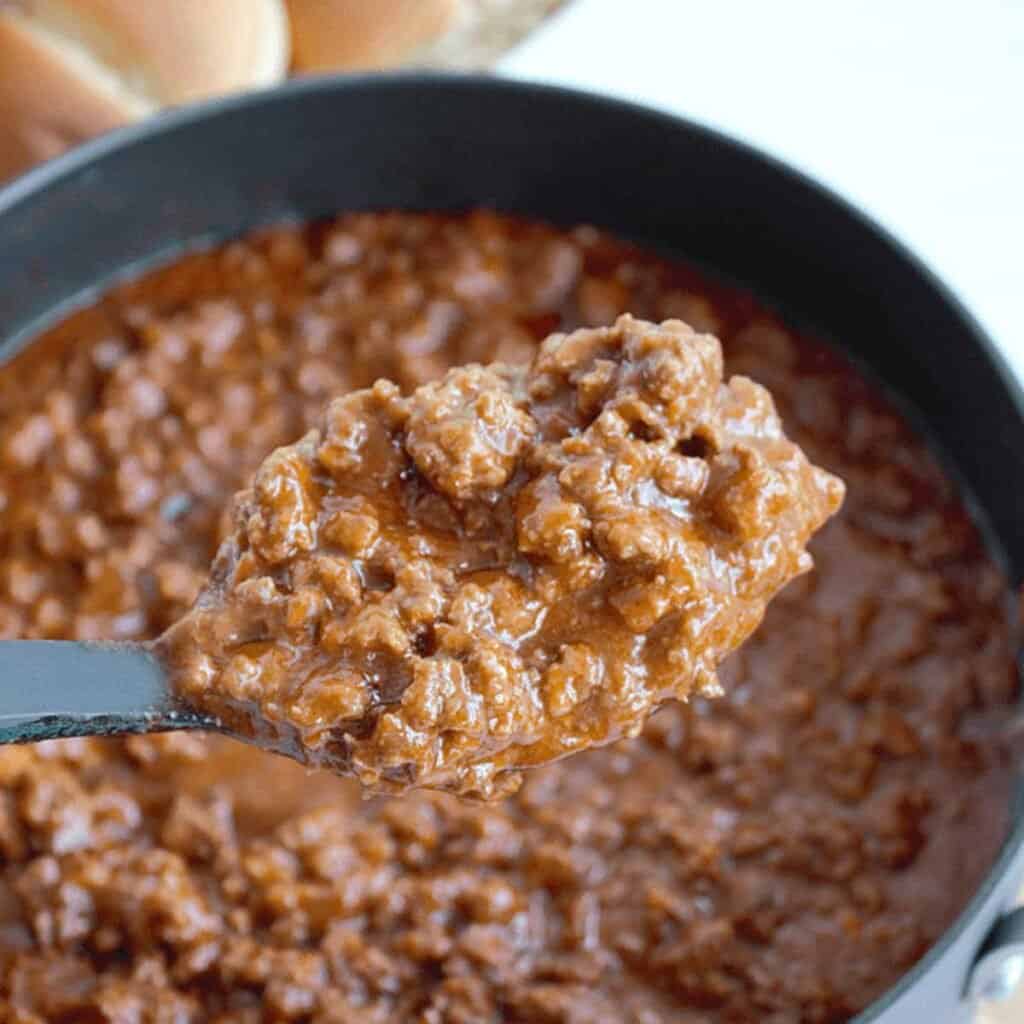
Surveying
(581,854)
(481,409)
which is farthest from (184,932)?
(481,409)

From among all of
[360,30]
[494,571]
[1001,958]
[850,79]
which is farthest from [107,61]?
[1001,958]

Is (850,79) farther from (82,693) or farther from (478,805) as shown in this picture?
(82,693)

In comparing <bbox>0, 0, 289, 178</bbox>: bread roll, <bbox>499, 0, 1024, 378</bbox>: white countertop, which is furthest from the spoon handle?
→ <bbox>499, 0, 1024, 378</bbox>: white countertop

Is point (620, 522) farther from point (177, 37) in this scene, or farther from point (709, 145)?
point (177, 37)

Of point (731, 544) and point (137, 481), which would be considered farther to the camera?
point (137, 481)

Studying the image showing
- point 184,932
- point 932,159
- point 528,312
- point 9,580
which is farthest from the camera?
point 932,159

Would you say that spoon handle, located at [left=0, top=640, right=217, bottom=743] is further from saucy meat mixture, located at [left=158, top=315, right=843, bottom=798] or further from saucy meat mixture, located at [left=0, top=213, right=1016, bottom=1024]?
saucy meat mixture, located at [left=0, top=213, right=1016, bottom=1024]

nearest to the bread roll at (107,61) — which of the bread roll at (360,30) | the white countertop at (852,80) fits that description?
the bread roll at (360,30)
